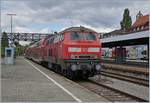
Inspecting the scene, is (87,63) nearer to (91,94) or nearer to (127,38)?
(91,94)

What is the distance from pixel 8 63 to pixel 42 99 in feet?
101

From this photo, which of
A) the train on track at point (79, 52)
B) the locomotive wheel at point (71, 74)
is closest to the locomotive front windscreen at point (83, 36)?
the train on track at point (79, 52)

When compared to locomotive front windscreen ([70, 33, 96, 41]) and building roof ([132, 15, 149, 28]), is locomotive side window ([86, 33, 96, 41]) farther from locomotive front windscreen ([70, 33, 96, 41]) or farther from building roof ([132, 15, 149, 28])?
building roof ([132, 15, 149, 28])

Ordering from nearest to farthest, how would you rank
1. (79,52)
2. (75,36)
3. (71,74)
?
(79,52) < (71,74) < (75,36)

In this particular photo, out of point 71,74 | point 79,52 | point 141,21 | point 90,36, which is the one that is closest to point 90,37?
point 90,36

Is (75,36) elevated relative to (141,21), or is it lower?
lower

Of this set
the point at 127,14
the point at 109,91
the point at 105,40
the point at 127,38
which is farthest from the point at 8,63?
the point at 127,14

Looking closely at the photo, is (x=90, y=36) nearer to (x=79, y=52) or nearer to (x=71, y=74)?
(x=79, y=52)

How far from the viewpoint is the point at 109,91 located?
16.3 metres

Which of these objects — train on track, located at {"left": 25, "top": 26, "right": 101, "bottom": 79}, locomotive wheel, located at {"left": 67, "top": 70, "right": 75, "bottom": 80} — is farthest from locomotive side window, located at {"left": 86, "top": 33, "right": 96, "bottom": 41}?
locomotive wheel, located at {"left": 67, "top": 70, "right": 75, "bottom": 80}

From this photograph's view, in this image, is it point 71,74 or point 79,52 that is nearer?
point 79,52

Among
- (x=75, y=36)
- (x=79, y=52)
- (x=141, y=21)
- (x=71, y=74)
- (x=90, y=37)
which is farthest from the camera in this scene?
(x=141, y=21)

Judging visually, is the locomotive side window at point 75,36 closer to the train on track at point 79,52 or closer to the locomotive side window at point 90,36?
the train on track at point 79,52

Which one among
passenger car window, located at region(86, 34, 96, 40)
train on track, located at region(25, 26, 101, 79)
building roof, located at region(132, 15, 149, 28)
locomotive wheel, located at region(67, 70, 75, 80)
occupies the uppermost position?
building roof, located at region(132, 15, 149, 28)
